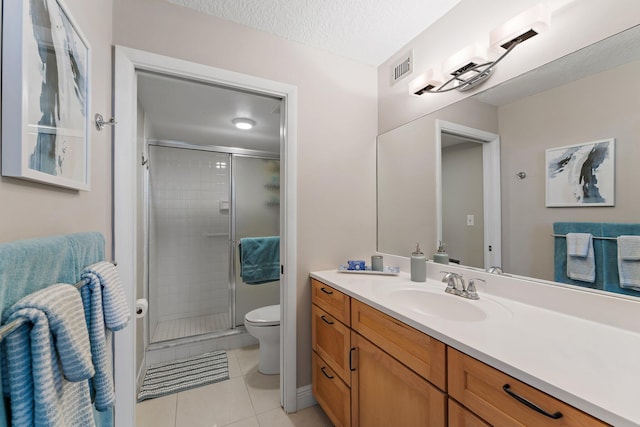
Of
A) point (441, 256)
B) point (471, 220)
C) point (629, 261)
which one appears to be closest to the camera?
point (629, 261)

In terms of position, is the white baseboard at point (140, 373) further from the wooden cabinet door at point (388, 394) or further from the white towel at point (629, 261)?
the white towel at point (629, 261)

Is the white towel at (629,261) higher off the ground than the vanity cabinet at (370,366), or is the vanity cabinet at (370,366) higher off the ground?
the white towel at (629,261)

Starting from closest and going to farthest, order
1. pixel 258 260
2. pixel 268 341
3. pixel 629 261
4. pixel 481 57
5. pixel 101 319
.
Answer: pixel 101 319
pixel 629 261
pixel 481 57
pixel 268 341
pixel 258 260

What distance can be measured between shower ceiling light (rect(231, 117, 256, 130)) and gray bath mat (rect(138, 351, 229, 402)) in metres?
2.13

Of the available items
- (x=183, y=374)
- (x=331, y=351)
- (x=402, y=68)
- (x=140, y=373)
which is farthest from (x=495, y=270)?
(x=140, y=373)

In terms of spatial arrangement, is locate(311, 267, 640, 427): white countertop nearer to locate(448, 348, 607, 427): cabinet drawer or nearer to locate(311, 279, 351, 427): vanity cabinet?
locate(448, 348, 607, 427): cabinet drawer

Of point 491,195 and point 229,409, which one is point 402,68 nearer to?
point 491,195

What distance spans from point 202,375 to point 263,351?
49 cm

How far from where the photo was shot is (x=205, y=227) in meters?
3.05

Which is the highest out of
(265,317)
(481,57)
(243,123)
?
(243,123)

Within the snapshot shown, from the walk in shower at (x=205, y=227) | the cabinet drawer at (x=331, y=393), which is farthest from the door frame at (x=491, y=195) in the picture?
the walk in shower at (x=205, y=227)

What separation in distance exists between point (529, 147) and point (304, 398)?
1.85 m

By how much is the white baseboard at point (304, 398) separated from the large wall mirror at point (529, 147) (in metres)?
1.07

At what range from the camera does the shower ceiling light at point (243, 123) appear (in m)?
2.39
